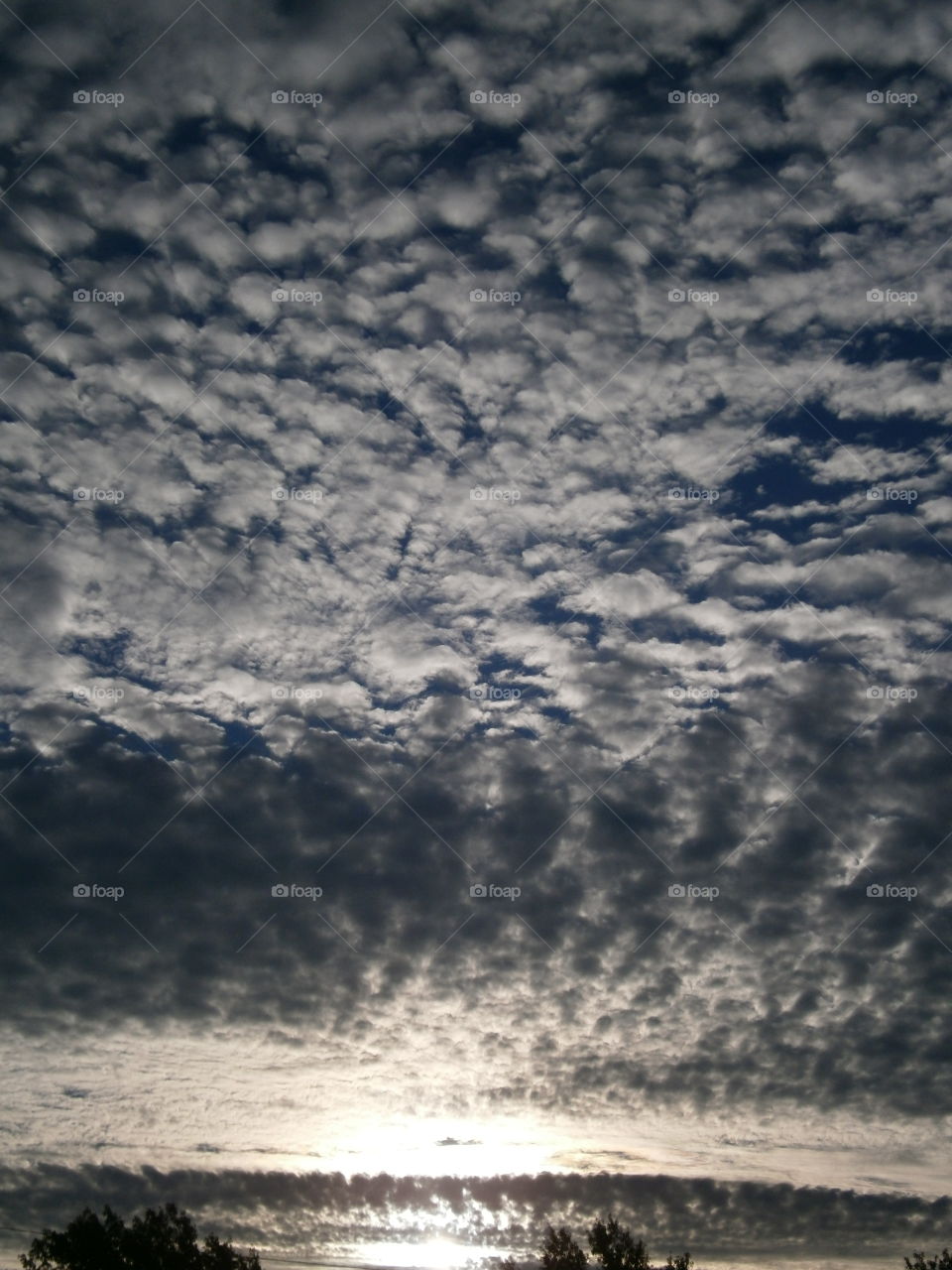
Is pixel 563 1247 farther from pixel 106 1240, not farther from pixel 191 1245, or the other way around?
pixel 106 1240

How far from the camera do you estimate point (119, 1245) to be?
56.8 metres

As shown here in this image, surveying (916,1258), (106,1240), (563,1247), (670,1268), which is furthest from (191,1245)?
(916,1258)

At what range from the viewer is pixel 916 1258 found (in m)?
66.4

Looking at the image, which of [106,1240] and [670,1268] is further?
[670,1268]

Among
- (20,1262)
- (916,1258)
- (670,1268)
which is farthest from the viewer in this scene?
(916,1258)

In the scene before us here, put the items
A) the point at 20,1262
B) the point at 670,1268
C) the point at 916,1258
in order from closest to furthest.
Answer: the point at 20,1262 → the point at 670,1268 → the point at 916,1258

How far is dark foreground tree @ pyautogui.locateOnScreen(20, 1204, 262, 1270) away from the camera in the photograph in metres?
55.8

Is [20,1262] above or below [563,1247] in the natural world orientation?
below

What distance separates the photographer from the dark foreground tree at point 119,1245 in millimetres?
55844

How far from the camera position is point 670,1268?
199 feet

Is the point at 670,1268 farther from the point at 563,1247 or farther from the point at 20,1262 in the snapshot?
the point at 20,1262

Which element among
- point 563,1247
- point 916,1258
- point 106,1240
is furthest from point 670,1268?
point 106,1240

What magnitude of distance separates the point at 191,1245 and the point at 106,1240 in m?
5.70

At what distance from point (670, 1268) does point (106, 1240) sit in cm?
3615
